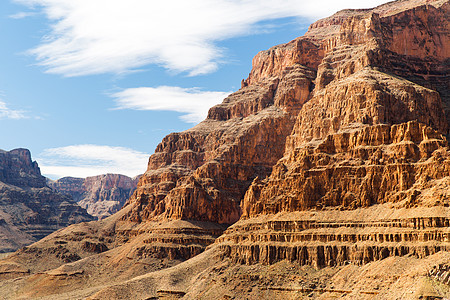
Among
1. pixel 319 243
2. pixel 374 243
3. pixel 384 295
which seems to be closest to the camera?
pixel 384 295

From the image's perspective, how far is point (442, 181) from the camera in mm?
187250

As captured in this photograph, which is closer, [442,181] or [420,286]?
[420,286]

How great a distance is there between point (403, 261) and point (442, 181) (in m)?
27.4

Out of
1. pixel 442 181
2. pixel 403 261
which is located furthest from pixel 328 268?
pixel 442 181

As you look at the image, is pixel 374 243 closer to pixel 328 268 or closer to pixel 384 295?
pixel 328 268

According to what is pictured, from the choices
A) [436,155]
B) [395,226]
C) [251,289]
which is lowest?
[251,289]

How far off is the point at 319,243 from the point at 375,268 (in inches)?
933

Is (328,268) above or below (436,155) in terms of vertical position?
below

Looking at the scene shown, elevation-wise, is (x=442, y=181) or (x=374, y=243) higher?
(x=442, y=181)

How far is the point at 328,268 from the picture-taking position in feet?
616

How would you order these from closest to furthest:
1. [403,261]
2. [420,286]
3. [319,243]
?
1. [420,286]
2. [403,261]
3. [319,243]

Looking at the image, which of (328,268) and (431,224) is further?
(328,268)

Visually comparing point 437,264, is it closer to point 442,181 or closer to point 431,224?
point 431,224

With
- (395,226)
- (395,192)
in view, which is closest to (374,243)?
(395,226)
